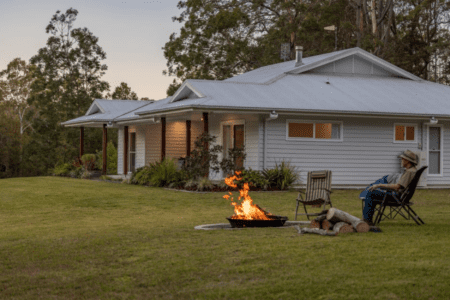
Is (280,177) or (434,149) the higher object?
(434,149)

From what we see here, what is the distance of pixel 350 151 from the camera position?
1978cm

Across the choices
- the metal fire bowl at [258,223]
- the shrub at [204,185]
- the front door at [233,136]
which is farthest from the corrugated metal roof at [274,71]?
the metal fire bowl at [258,223]

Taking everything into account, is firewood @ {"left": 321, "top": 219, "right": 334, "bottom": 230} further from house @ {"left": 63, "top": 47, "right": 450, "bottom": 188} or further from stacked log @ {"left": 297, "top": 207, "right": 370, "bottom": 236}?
house @ {"left": 63, "top": 47, "right": 450, "bottom": 188}

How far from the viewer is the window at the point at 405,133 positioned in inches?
801

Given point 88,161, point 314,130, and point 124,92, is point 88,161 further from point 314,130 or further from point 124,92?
point 124,92

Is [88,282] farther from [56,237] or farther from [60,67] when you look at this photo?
[60,67]

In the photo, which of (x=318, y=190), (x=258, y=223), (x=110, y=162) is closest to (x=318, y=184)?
(x=318, y=190)

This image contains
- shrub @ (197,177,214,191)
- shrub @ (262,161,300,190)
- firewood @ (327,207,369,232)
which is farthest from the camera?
shrub @ (262,161,300,190)

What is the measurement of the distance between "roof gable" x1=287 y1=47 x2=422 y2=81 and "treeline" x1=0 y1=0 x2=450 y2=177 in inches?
243

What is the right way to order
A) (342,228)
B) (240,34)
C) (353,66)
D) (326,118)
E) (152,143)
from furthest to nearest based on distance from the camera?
(240,34) → (152,143) → (353,66) → (326,118) → (342,228)

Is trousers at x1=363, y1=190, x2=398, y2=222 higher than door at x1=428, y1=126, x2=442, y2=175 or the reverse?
the reverse

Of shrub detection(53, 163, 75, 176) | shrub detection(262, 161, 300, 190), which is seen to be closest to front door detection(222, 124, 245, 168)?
shrub detection(262, 161, 300, 190)

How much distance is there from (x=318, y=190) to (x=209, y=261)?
442cm

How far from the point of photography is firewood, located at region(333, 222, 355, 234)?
822 centimetres
